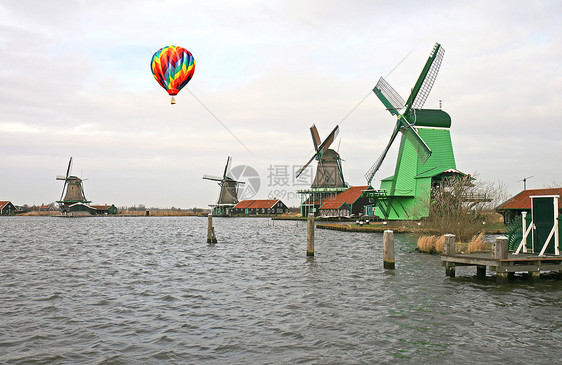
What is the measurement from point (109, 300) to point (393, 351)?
27.3 ft

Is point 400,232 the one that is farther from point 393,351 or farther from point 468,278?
point 393,351

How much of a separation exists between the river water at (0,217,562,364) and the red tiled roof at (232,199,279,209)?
96.7 metres

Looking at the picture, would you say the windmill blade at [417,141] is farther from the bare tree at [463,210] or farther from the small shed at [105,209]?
the small shed at [105,209]

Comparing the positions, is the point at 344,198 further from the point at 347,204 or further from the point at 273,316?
the point at 273,316

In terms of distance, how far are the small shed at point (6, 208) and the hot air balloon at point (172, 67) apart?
11407 cm

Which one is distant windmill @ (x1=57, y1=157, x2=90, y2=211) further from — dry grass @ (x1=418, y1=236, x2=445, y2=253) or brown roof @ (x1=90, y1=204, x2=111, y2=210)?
dry grass @ (x1=418, y1=236, x2=445, y2=253)

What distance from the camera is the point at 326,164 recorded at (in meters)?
81.9

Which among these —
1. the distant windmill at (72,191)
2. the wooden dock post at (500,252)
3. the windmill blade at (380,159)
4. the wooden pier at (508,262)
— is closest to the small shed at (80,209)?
the distant windmill at (72,191)

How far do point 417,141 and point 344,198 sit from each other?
110 ft

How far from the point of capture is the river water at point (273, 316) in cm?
840

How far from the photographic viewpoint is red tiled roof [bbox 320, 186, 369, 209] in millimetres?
77250

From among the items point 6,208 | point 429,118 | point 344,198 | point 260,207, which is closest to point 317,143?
point 344,198

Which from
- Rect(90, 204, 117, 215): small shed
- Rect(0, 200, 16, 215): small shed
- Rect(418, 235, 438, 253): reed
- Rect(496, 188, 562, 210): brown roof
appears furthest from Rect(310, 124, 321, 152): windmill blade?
Rect(0, 200, 16, 215): small shed

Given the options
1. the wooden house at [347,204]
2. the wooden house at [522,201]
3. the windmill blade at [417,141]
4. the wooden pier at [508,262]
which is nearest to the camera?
the wooden pier at [508,262]
